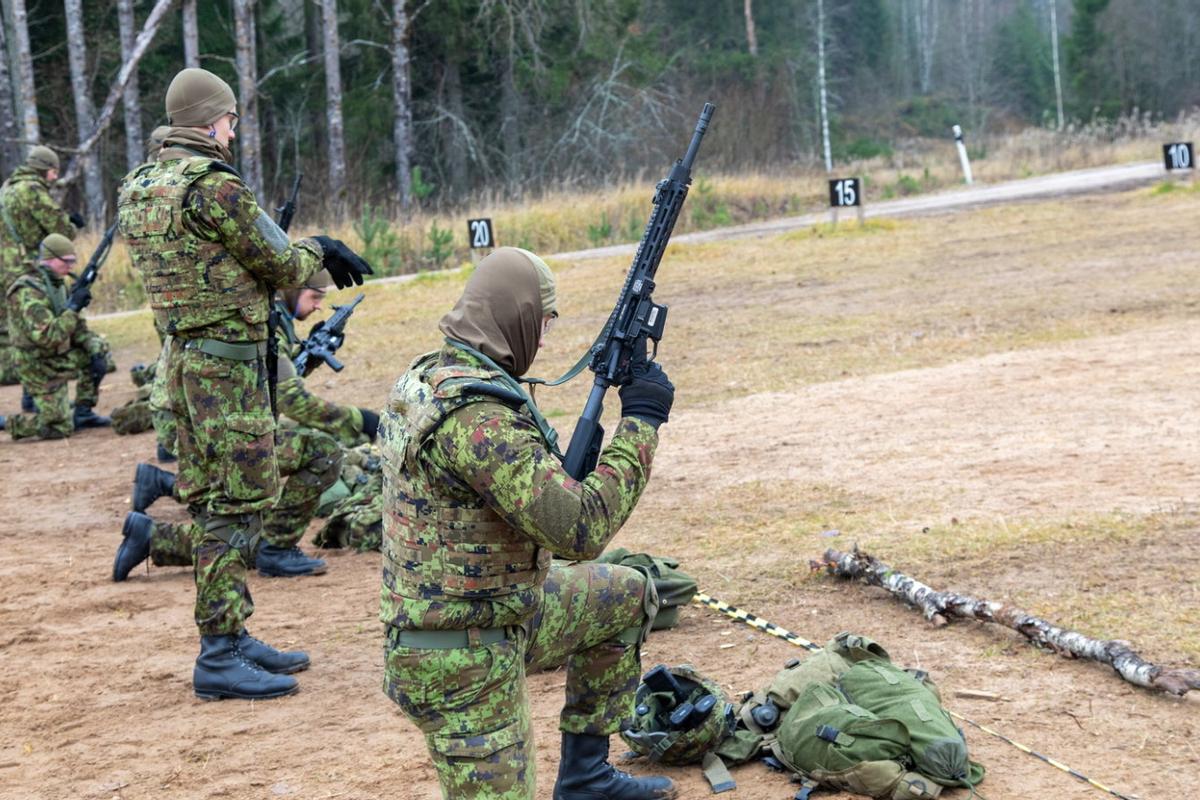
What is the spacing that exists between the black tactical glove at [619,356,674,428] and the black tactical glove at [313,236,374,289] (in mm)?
2264

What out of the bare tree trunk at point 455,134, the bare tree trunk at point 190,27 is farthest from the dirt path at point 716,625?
the bare tree trunk at point 455,134

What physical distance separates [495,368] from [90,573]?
484 cm

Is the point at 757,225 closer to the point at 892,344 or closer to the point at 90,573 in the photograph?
the point at 892,344

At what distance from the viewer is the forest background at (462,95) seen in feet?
81.3

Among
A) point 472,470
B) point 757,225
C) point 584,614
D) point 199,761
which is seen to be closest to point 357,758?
point 199,761

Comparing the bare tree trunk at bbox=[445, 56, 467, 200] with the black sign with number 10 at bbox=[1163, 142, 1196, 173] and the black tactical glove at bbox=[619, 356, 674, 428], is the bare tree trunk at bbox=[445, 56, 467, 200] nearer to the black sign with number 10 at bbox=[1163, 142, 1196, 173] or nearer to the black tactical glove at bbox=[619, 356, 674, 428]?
the black sign with number 10 at bbox=[1163, 142, 1196, 173]

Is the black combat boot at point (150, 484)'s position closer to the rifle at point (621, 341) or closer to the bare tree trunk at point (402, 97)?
the rifle at point (621, 341)

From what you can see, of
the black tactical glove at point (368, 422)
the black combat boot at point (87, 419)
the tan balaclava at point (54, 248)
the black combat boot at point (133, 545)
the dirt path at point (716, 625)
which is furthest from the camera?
the black combat boot at point (87, 419)

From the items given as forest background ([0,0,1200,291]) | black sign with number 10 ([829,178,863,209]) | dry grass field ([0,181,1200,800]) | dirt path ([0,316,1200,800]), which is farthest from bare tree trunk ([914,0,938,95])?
dirt path ([0,316,1200,800])

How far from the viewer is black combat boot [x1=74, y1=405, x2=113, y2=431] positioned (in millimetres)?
11922

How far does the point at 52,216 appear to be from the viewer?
1197 centimetres

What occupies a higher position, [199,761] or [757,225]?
[757,225]

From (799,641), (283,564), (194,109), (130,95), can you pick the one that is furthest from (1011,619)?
(130,95)

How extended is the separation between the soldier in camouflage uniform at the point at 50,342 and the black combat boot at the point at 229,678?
262 inches
